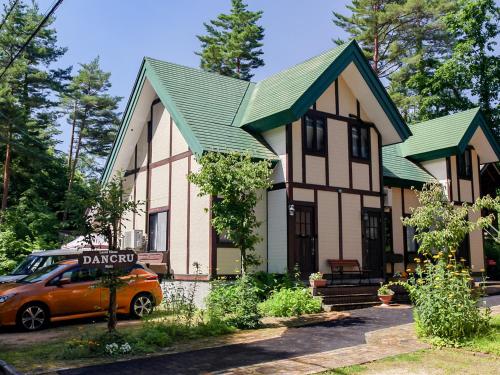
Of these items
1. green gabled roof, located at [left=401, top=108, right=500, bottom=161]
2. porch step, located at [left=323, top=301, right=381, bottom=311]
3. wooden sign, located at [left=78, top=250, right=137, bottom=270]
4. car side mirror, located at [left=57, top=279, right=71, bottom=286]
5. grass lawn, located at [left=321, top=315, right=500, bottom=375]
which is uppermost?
green gabled roof, located at [left=401, top=108, right=500, bottom=161]

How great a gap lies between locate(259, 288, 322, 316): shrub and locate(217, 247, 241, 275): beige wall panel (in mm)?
1963

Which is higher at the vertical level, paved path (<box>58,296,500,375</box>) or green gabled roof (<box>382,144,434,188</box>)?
green gabled roof (<box>382,144,434,188</box>)

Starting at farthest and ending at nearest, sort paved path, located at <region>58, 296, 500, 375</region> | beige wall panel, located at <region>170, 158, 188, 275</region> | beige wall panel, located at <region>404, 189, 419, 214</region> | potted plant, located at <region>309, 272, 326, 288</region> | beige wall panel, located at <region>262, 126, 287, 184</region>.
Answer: beige wall panel, located at <region>404, 189, 419, 214</region> → beige wall panel, located at <region>170, 158, 188, 275</region> → beige wall panel, located at <region>262, 126, 287, 184</region> → potted plant, located at <region>309, 272, 326, 288</region> → paved path, located at <region>58, 296, 500, 375</region>

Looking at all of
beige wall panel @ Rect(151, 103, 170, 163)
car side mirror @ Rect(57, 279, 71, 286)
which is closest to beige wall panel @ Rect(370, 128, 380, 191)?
beige wall panel @ Rect(151, 103, 170, 163)

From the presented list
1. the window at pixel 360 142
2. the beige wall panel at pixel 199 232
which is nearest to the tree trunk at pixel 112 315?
the beige wall panel at pixel 199 232

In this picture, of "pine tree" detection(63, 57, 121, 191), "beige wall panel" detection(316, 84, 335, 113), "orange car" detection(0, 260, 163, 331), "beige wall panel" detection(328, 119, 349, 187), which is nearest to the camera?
"orange car" detection(0, 260, 163, 331)

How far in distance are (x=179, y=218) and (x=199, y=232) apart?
154 cm

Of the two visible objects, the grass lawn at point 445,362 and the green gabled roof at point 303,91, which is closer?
the grass lawn at point 445,362

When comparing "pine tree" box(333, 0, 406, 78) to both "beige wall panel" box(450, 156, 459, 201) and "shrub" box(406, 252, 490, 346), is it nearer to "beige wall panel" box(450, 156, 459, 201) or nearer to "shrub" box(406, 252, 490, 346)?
"beige wall panel" box(450, 156, 459, 201)

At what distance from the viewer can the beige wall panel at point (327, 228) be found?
1739 centimetres

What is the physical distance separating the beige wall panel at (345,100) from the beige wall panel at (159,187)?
7002mm

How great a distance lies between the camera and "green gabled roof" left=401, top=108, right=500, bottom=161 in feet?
73.5

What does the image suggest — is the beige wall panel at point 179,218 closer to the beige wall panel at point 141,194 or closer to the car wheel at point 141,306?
the beige wall panel at point 141,194

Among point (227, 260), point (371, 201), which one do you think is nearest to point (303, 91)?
point (371, 201)
